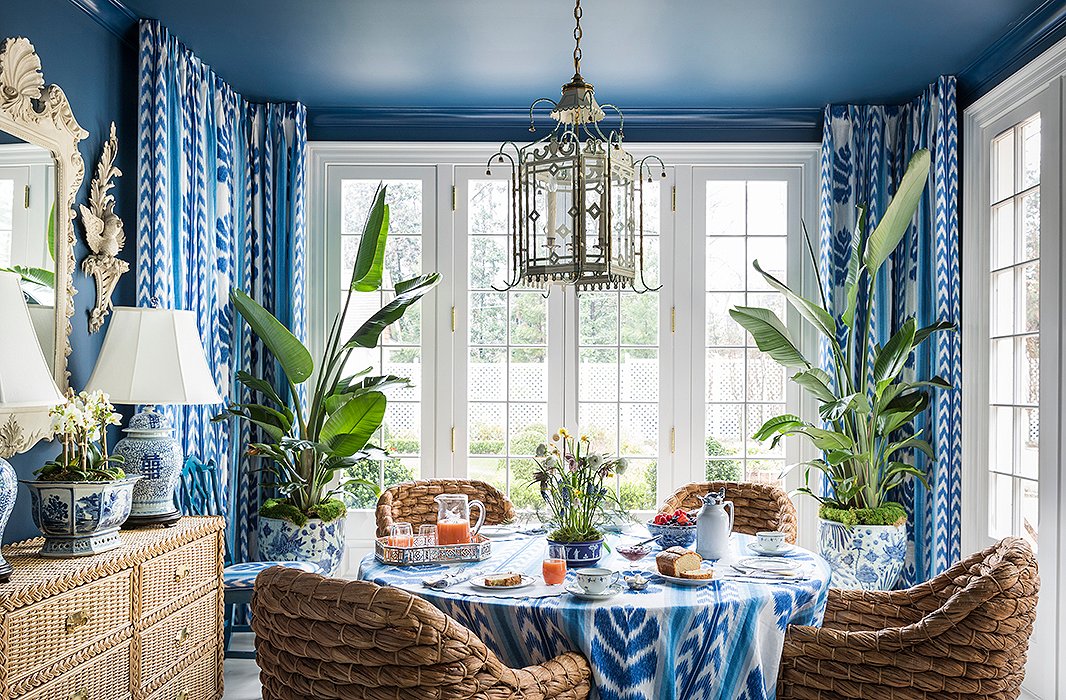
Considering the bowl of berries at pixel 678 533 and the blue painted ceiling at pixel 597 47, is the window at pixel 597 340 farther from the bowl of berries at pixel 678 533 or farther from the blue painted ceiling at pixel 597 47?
the bowl of berries at pixel 678 533

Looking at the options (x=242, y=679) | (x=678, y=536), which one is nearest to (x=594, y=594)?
(x=678, y=536)

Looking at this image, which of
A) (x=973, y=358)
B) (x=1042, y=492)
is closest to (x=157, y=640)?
(x=1042, y=492)

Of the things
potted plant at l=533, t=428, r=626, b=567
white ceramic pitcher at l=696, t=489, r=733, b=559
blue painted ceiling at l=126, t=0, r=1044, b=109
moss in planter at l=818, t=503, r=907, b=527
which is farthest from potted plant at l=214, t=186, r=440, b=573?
moss in planter at l=818, t=503, r=907, b=527

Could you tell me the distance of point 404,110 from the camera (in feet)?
16.0

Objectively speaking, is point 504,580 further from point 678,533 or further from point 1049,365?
point 1049,365

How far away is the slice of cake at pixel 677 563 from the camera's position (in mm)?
2512

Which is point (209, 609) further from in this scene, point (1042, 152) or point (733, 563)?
point (1042, 152)

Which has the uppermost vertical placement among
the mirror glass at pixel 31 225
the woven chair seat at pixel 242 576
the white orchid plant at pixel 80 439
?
the mirror glass at pixel 31 225

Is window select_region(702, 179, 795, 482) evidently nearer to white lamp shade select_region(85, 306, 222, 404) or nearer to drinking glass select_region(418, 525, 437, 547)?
drinking glass select_region(418, 525, 437, 547)

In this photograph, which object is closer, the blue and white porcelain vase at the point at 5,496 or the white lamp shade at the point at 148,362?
the blue and white porcelain vase at the point at 5,496

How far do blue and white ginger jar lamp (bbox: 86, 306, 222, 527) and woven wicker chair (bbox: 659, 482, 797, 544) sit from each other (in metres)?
1.88

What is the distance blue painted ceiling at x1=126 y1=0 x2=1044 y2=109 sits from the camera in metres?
3.54

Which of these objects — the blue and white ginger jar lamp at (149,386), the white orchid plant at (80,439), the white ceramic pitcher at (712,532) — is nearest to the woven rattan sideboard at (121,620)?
the blue and white ginger jar lamp at (149,386)

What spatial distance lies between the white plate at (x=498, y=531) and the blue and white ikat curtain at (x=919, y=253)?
2.25 m
